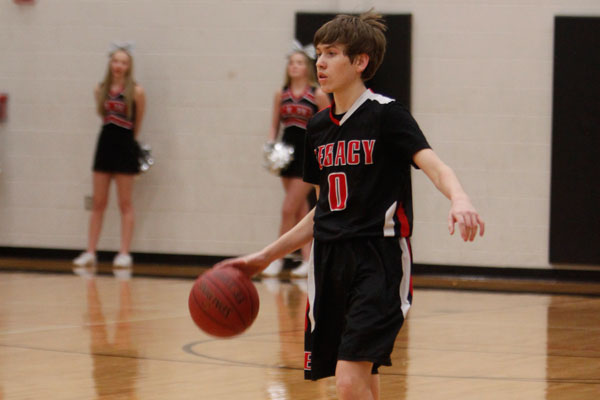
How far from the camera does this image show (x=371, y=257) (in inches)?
129

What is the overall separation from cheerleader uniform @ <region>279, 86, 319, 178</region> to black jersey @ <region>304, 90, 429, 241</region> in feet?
19.5

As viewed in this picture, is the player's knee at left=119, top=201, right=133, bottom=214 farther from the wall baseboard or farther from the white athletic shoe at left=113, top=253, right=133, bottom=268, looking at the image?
the wall baseboard

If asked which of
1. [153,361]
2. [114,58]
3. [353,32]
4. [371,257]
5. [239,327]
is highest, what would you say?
[114,58]

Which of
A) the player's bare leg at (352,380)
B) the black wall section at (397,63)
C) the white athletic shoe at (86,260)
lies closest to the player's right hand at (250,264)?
the player's bare leg at (352,380)

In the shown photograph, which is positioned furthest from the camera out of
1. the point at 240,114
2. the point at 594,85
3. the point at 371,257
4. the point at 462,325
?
the point at 240,114

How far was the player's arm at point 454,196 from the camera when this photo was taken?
271 cm

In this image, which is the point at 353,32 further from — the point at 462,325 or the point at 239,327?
the point at 462,325

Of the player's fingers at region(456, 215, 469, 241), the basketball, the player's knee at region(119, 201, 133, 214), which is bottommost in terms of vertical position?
the basketball

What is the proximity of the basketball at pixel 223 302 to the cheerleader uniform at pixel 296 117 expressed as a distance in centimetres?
589

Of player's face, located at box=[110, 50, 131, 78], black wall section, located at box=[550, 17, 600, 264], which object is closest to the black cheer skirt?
player's face, located at box=[110, 50, 131, 78]

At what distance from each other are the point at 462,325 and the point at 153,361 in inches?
88.4

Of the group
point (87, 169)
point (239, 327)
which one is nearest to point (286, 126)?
point (87, 169)

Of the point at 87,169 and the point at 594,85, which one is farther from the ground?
the point at 594,85

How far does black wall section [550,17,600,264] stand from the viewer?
30.8ft
